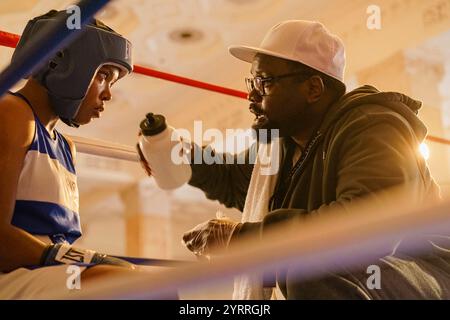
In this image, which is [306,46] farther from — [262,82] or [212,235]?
[212,235]

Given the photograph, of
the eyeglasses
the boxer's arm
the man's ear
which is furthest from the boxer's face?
the man's ear

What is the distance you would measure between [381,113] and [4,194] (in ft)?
2.47

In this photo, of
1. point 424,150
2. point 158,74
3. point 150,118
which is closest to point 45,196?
point 150,118

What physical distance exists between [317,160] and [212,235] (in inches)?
13.9

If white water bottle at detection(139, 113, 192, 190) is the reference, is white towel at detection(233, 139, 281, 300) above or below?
below

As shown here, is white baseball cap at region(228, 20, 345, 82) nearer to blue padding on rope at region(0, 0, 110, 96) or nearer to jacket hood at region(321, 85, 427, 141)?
jacket hood at region(321, 85, 427, 141)

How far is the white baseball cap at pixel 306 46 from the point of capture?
1646 mm

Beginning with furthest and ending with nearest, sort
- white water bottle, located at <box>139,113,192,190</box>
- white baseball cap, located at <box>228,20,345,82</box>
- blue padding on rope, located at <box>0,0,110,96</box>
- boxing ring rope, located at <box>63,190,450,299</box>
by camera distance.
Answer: white water bottle, located at <box>139,113,192,190</box> < white baseball cap, located at <box>228,20,345,82</box> < blue padding on rope, located at <box>0,0,110,96</box> < boxing ring rope, located at <box>63,190,450,299</box>

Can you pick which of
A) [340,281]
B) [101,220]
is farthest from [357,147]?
[101,220]

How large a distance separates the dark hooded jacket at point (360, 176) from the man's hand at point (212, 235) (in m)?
0.02

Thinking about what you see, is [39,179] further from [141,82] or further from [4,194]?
[141,82]

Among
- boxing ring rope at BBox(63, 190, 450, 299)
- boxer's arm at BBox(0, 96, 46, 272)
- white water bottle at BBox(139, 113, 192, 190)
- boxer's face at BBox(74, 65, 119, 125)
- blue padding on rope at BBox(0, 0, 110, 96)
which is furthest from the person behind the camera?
white water bottle at BBox(139, 113, 192, 190)

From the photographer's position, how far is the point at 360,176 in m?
1.26

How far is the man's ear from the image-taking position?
1.66 meters
